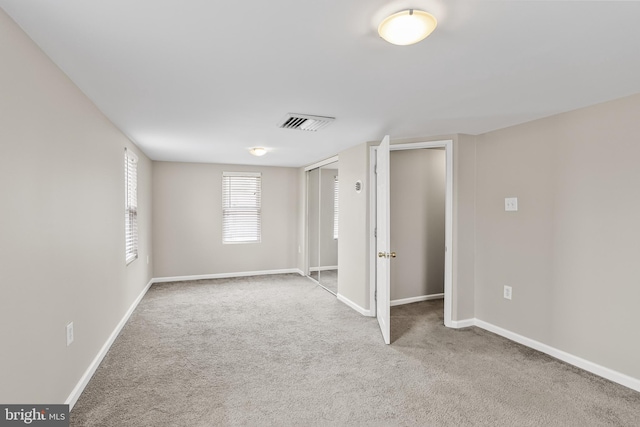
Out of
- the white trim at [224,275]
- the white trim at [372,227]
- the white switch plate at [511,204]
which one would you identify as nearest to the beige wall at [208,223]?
the white trim at [224,275]

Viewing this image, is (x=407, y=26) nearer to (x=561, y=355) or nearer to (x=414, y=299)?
(x=561, y=355)

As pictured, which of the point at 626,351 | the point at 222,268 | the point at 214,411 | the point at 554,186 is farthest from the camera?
the point at 222,268

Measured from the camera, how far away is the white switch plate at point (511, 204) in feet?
11.3

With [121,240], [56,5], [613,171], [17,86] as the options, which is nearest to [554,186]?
[613,171]

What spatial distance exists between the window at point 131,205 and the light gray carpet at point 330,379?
0.94m

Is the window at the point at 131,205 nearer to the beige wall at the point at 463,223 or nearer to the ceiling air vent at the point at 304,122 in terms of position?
the ceiling air vent at the point at 304,122

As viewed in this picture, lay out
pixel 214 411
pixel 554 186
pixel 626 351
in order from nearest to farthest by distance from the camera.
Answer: pixel 214 411, pixel 626 351, pixel 554 186

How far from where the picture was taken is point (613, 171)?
8.73ft

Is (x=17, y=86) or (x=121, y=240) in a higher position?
(x=17, y=86)

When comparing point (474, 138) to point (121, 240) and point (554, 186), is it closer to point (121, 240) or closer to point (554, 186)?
point (554, 186)

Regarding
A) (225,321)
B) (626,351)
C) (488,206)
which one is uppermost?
(488,206)

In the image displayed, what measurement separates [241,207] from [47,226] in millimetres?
4699

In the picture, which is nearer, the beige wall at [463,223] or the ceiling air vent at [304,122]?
the ceiling air vent at [304,122]

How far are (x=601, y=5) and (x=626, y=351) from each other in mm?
2482
